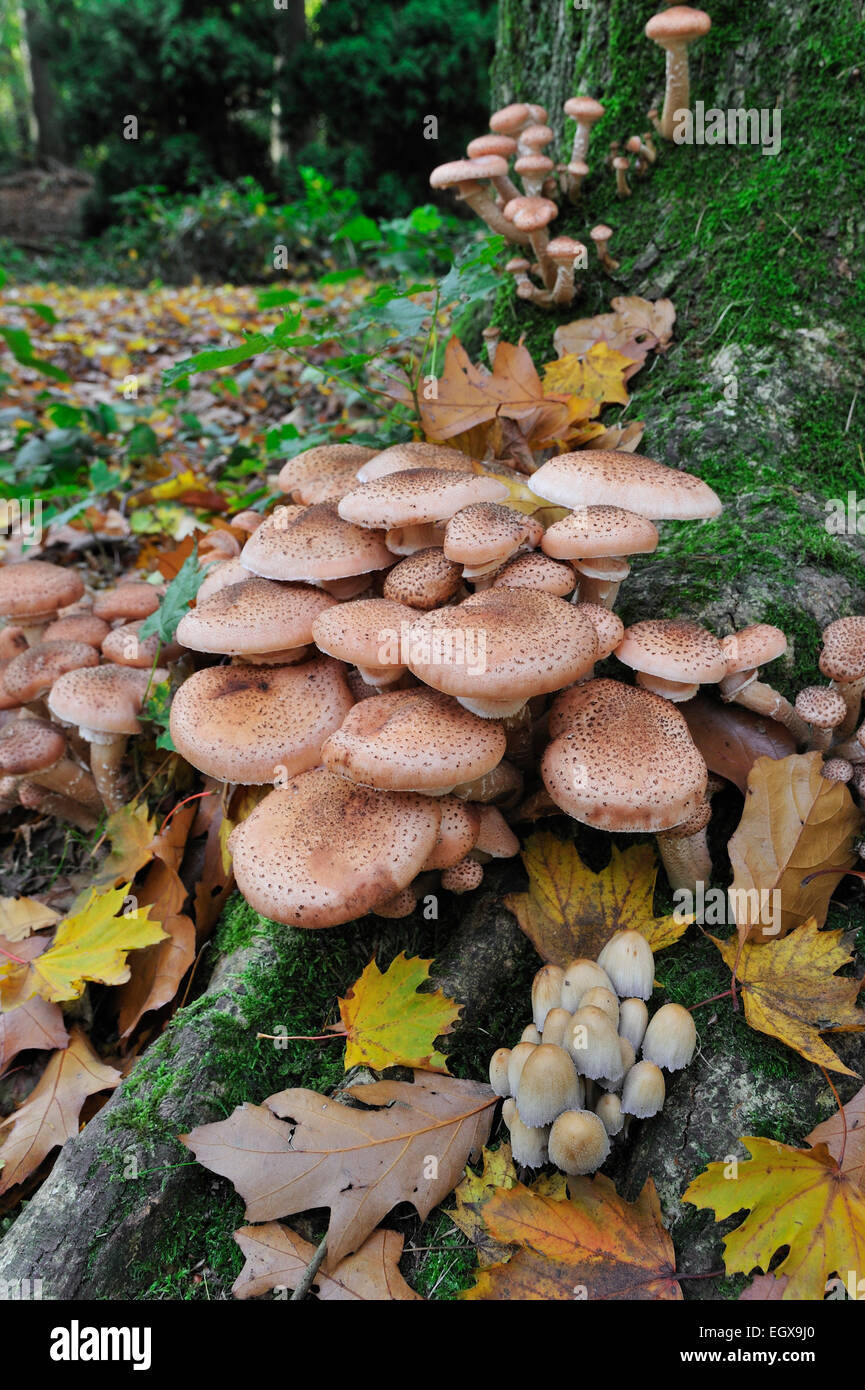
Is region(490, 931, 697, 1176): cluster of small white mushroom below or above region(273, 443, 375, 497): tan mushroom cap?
below

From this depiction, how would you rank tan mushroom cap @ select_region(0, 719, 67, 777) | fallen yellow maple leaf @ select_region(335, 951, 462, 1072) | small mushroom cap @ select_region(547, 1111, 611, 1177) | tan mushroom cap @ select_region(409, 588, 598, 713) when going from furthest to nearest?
tan mushroom cap @ select_region(0, 719, 67, 777) → fallen yellow maple leaf @ select_region(335, 951, 462, 1072) → tan mushroom cap @ select_region(409, 588, 598, 713) → small mushroom cap @ select_region(547, 1111, 611, 1177)

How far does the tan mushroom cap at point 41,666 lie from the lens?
3738 mm

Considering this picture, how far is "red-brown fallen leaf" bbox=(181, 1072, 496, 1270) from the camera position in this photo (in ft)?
7.98

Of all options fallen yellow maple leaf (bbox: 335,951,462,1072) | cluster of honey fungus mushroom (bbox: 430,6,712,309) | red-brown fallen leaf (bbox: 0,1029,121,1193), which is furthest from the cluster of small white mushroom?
cluster of honey fungus mushroom (bbox: 430,6,712,309)

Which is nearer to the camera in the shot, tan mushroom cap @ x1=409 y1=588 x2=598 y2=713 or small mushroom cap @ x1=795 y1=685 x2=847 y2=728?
tan mushroom cap @ x1=409 y1=588 x2=598 y2=713

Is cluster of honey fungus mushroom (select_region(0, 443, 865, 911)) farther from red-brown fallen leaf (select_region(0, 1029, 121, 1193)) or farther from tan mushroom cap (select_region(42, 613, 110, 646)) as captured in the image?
red-brown fallen leaf (select_region(0, 1029, 121, 1193))

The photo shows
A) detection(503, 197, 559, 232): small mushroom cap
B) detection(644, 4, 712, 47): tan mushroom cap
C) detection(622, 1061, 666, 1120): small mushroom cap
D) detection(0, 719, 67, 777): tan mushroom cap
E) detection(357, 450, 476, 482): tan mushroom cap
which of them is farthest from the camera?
detection(503, 197, 559, 232): small mushroom cap

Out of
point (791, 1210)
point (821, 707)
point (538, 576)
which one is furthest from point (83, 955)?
point (821, 707)

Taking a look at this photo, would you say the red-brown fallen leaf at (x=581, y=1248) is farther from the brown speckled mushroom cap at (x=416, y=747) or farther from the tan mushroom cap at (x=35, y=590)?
the tan mushroom cap at (x=35, y=590)

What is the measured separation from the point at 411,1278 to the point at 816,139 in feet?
16.4

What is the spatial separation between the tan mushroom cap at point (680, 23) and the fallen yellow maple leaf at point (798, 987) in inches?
148

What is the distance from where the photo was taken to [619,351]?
441cm

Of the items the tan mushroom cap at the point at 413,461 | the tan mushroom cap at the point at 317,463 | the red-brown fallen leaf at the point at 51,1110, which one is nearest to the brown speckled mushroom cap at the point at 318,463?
the tan mushroom cap at the point at 317,463

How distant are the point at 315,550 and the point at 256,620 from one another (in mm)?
345
